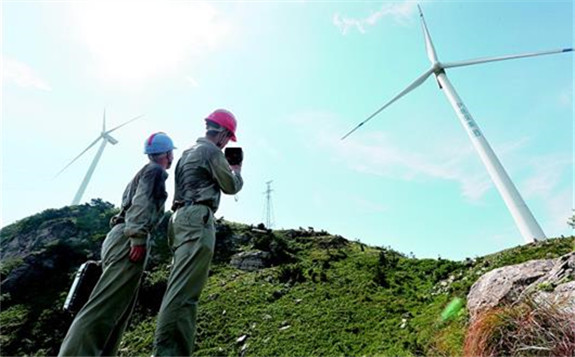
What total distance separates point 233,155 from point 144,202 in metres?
1.07

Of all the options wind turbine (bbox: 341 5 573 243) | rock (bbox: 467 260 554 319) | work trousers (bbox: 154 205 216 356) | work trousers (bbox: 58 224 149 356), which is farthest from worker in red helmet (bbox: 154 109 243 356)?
wind turbine (bbox: 341 5 573 243)

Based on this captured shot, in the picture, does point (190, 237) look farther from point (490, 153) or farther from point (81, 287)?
point (490, 153)

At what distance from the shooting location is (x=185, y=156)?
165 inches

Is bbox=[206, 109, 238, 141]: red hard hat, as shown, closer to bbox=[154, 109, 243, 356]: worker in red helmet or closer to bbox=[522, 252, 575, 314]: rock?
bbox=[154, 109, 243, 356]: worker in red helmet

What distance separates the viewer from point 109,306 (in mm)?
3752

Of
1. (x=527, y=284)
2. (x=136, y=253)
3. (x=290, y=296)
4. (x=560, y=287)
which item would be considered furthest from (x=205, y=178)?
(x=290, y=296)

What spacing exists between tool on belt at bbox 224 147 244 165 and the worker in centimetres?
81

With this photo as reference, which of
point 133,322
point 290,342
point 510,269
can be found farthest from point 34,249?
point 510,269

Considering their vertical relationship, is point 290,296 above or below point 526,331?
above

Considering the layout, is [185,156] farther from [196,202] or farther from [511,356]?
[511,356]

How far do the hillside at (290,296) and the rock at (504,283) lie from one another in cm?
75

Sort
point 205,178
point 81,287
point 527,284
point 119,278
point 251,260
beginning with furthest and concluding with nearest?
point 251,260 < point 527,284 < point 81,287 < point 205,178 < point 119,278

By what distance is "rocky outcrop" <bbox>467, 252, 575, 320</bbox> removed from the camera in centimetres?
536

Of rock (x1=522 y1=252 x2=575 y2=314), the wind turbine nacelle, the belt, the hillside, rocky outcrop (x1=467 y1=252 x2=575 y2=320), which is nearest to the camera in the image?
the belt
